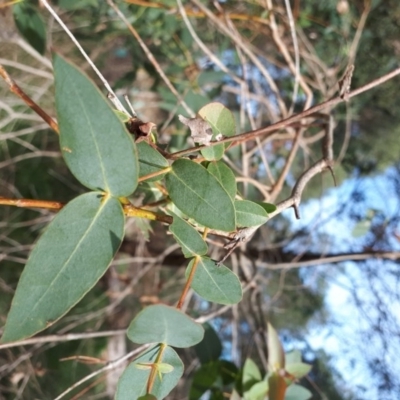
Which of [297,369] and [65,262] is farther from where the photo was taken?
[297,369]

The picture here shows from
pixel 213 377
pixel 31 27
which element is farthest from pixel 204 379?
pixel 31 27

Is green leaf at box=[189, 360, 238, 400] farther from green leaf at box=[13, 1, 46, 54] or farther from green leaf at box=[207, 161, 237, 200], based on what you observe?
green leaf at box=[13, 1, 46, 54]

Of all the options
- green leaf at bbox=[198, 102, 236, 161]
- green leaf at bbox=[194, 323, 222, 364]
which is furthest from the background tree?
green leaf at bbox=[198, 102, 236, 161]

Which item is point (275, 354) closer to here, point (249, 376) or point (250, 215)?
point (249, 376)

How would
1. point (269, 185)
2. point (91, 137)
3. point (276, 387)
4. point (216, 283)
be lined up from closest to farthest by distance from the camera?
1. point (91, 137)
2. point (216, 283)
3. point (276, 387)
4. point (269, 185)

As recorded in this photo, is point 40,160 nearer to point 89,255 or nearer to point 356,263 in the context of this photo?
point 356,263

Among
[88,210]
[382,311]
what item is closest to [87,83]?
[88,210]

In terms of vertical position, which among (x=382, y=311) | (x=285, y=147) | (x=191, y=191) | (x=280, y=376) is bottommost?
(x=382, y=311)
